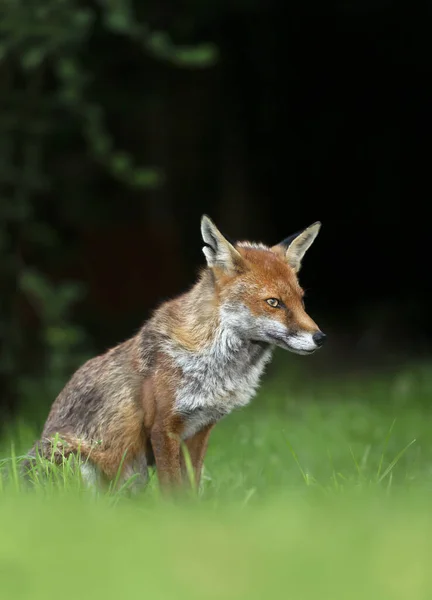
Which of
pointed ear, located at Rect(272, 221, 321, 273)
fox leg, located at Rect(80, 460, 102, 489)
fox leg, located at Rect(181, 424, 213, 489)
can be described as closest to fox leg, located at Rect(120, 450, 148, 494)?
fox leg, located at Rect(80, 460, 102, 489)

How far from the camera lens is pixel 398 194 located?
74.2ft

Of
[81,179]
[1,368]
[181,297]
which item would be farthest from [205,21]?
[181,297]

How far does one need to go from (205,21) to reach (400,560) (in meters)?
16.2

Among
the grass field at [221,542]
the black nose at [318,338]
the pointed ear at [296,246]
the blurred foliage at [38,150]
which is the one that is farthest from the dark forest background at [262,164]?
the grass field at [221,542]

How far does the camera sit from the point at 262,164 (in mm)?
22500

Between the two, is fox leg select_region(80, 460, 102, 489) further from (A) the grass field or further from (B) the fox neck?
(B) the fox neck

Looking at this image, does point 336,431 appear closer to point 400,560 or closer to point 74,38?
point 74,38

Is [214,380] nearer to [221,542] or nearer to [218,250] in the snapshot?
[218,250]

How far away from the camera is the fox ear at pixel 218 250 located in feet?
21.8

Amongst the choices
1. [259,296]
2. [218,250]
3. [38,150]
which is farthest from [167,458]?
[38,150]

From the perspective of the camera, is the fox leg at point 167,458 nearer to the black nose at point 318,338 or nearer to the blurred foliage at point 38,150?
the black nose at point 318,338

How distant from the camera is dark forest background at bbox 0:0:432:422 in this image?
19.0m

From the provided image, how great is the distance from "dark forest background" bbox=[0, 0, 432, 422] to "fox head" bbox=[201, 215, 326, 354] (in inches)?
385

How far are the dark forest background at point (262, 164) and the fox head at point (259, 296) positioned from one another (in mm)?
9789
